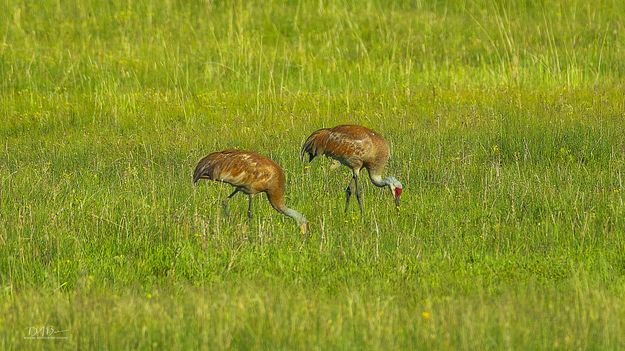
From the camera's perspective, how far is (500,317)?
577 centimetres

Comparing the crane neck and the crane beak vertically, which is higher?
the crane beak

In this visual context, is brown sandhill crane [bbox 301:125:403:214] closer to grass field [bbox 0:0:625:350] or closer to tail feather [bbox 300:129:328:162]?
tail feather [bbox 300:129:328:162]

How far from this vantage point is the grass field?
5.90 meters

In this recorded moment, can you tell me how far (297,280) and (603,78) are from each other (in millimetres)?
9932

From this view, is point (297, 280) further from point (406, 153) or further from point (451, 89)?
point (451, 89)

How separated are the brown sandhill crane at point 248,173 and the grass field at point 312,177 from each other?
0.74 feet

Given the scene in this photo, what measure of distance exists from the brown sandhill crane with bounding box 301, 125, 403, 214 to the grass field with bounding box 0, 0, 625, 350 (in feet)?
0.82

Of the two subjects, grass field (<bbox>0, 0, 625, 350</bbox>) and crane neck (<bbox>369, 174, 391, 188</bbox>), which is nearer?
grass field (<bbox>0, 0, 625, 350</bbox>)

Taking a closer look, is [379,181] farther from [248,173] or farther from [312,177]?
[248,173]

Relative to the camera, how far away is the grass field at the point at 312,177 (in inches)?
232

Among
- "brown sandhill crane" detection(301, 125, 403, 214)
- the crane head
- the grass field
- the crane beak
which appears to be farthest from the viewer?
"brown sandhill crane" detection(301, 125, 403, 214)

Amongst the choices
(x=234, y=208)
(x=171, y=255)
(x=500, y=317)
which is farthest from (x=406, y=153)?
(x=500, y=317)

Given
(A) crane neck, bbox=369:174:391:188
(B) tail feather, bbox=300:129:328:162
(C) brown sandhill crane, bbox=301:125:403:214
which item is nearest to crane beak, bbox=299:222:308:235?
(A) crane neck, bbox=369:174:391:188

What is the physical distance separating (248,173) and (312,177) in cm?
176
